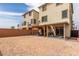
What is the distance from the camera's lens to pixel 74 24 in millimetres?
2883

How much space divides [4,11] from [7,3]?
0.51 feet

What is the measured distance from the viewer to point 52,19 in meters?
3.07

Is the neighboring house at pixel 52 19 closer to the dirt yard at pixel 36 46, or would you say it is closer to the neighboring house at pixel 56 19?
the neighboring house at pixel 56 19

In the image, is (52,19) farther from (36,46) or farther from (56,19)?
(36,46)

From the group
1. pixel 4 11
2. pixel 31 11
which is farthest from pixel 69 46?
pixel 4 11

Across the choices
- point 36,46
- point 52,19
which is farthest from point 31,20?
point 36,46

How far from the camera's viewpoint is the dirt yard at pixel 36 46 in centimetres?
278

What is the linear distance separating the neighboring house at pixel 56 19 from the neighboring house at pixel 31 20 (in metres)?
0.10

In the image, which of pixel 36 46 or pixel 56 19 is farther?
pixel 56 19

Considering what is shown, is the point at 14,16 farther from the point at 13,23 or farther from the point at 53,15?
the point at 53,15

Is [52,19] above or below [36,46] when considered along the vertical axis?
above

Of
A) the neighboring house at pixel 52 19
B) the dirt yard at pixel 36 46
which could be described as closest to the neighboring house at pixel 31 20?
the neighboring house at pixel 52 19

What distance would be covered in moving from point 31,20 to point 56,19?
0.50 m

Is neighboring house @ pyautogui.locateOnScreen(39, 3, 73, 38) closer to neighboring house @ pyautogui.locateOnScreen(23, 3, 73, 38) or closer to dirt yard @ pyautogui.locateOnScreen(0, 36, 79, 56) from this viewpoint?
neighboring house @ pyautogui.locateOnScreen(23, 3, 73, 38)
